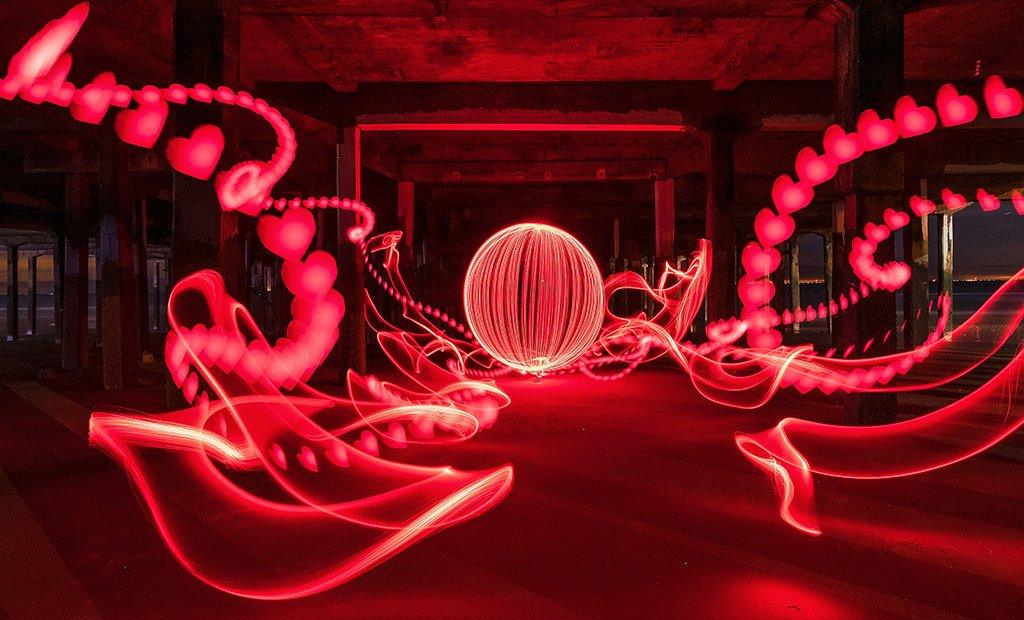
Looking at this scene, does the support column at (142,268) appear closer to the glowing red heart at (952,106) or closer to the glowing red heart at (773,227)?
the glowing red heart at (773,227)

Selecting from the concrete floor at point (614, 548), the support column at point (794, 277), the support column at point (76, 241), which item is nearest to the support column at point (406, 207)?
the support column at point (76, 241)

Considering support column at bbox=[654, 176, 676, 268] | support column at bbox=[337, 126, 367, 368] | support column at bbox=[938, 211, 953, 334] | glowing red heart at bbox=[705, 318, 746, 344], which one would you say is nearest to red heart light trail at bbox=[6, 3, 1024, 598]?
support column at bbox=[337, 126, 367, 368]

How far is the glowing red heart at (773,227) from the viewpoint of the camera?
24.2 feet

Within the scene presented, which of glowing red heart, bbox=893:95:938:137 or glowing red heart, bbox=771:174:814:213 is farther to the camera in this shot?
glowing red heart, bbox=771:174:814:213

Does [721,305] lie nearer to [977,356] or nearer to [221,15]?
[977,356]

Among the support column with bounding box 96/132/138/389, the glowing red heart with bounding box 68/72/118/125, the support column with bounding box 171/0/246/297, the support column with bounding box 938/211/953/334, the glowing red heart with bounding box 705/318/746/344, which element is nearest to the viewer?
the glowing red heart with bounding box 68/72/118/125

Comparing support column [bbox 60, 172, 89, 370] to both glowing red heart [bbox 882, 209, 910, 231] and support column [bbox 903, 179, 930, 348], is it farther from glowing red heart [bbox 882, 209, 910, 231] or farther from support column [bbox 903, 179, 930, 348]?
support column [bbox 903, 179, 930, 348]

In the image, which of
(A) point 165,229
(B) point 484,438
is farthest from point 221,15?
(A) point 165,229

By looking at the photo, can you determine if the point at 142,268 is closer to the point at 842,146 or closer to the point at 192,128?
the point at 192,128

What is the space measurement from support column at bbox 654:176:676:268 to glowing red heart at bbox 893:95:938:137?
9898 millimetres

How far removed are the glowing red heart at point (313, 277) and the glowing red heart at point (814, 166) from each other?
570 cm

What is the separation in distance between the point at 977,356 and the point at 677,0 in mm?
12843

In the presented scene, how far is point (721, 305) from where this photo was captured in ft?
42.1

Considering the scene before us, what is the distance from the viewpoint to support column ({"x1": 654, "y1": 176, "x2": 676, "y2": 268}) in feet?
55.0
